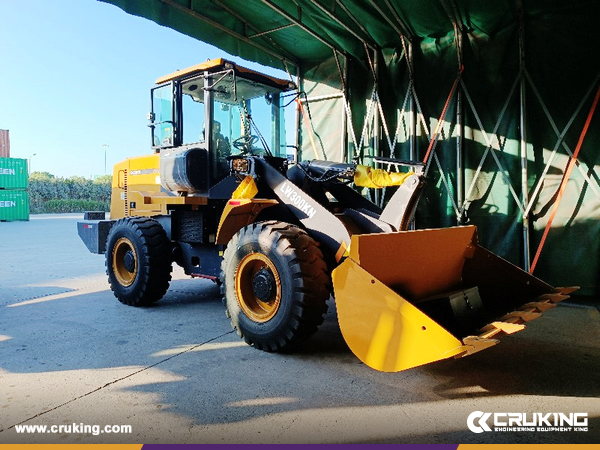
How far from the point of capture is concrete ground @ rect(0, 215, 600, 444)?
2.51 metres

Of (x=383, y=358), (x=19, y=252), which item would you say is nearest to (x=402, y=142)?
(x=383, y=358)

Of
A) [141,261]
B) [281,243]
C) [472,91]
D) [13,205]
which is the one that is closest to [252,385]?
[281,243]

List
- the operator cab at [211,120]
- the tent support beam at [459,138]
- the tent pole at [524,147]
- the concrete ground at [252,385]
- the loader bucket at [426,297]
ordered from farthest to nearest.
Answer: the tent support beam at [459,138] → the tent pole at [524,147] → the operator cab at [211,120] → the loader bucket at [426,297] → the concrete ground at [252,385]

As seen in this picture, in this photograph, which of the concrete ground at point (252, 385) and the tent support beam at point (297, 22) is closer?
the concrete ground at point (252, 385)

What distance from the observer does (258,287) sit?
3.86m

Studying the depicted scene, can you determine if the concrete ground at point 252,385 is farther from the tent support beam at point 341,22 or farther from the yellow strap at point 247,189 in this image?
the tent support beam at point 341,22

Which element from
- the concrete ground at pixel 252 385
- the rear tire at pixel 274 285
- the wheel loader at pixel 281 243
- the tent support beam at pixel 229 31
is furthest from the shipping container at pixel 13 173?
the rear tire at pixel 274 285

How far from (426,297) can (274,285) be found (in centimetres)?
134

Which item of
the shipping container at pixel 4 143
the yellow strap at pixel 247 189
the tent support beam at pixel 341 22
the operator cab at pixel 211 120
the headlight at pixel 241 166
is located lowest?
the yellow strap at pixel 247 189

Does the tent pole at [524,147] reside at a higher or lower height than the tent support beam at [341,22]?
lower

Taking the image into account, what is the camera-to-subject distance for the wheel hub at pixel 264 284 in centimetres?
380

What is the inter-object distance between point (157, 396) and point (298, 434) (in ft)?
3.55

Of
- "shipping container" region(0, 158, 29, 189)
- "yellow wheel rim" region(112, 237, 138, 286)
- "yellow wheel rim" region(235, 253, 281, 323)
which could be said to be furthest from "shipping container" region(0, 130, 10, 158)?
"yellow wheel rim" region(235, 253, 281, 323)

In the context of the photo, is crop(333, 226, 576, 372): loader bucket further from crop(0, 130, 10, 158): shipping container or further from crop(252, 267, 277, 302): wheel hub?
crop(0, 130, 10, 158): shipping container
